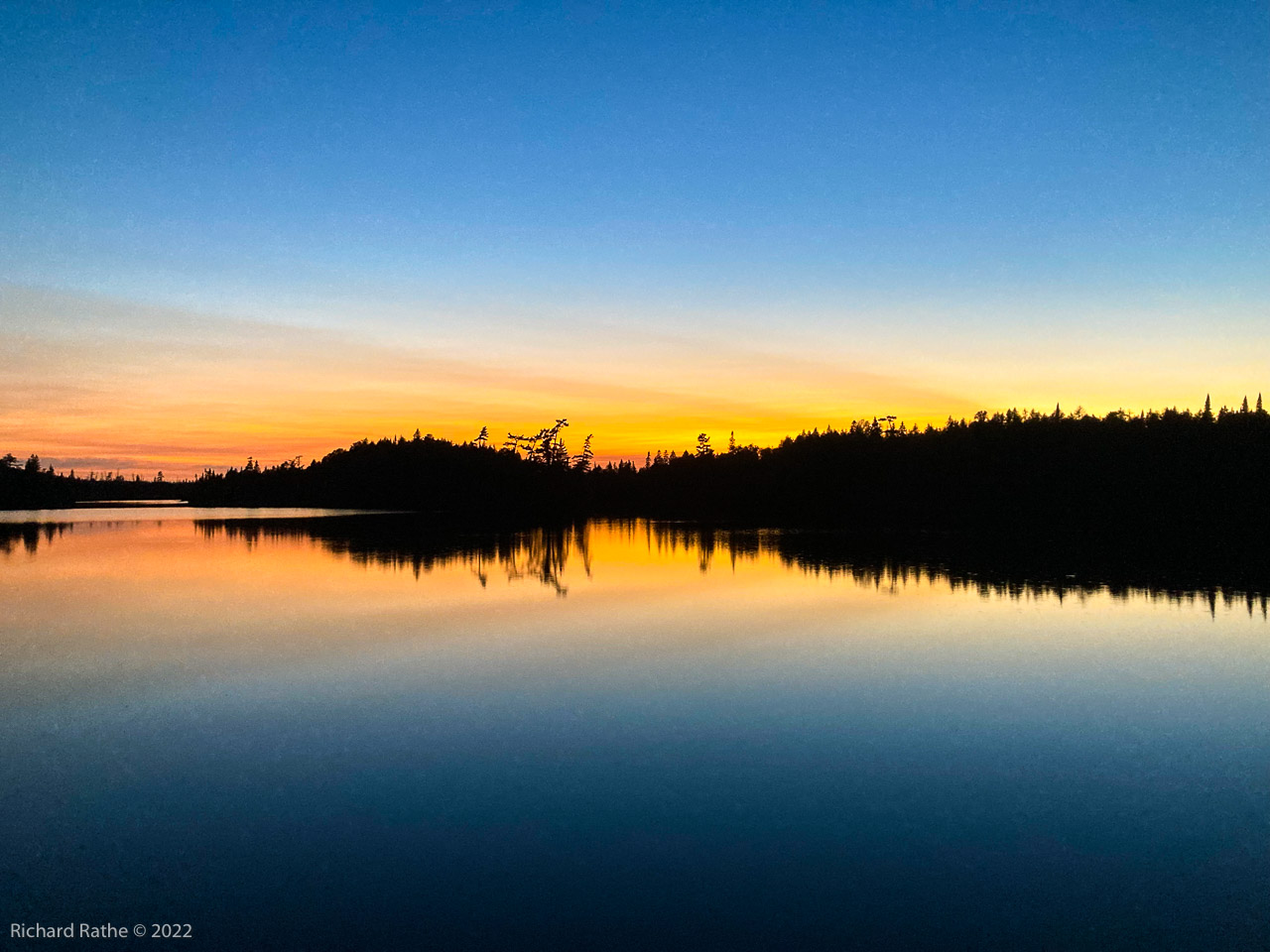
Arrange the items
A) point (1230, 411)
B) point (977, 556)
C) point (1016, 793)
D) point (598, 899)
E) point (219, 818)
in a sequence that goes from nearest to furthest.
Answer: point (598, 899)
point (219, 818)
point (1016, 793)
point (977, 556)
point (1230, 411)

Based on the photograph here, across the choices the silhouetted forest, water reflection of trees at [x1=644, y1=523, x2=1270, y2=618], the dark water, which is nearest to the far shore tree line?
the silhouetted forest

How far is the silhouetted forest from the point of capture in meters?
77.9

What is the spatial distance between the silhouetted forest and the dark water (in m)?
39.2

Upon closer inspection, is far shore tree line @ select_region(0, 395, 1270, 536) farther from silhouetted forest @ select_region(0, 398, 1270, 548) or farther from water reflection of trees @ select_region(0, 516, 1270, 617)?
water reflection of trees @ select_region(0, 516, 1270, 617)

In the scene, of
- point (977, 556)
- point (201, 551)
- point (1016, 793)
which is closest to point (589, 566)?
point (977, 556)

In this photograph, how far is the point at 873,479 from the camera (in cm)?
10956

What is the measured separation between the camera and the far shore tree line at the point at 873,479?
80625 mm

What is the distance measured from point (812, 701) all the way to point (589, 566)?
71.2 feet

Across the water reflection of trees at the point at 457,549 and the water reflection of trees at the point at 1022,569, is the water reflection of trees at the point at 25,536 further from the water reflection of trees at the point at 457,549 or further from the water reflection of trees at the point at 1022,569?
the water reflection of trees at the point at 1022,569

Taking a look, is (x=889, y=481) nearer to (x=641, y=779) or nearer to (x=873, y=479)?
(x=873, y=479)

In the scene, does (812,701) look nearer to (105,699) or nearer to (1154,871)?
(1154,871)

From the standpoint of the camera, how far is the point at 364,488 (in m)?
147

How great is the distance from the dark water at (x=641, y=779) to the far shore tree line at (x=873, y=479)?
176ft

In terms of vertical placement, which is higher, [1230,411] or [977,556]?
[1230,411]
